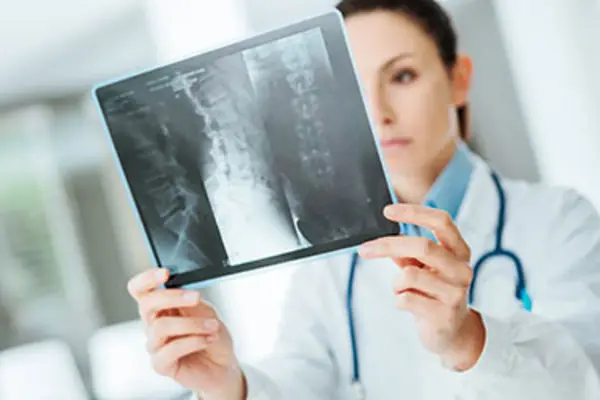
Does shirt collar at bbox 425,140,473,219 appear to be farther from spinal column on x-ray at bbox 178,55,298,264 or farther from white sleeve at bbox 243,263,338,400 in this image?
spinal column on x-ray at bbox 178,55,298,264

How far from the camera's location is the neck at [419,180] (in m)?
0.84

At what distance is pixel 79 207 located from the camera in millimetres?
1688

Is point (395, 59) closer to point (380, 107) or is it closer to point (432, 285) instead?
point (380, 107)

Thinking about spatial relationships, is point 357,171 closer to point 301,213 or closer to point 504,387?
point 301,213

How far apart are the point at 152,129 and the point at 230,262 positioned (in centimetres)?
14

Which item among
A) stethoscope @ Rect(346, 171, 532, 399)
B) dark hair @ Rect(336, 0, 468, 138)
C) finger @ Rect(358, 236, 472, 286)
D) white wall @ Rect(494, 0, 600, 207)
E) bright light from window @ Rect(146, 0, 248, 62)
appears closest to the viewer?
finger @ Rect(358, 236, 472, 286)

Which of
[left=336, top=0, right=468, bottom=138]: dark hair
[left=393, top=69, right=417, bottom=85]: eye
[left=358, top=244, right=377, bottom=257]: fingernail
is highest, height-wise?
[left=336, top=0, right=468, bottom=138]: dark hair

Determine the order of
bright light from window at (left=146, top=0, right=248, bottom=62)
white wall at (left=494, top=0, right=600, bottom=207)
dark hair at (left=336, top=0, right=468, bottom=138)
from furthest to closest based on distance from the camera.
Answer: bright light from window at (left=146, top=0, right=248, bottom=62)
white wall at (left=494, top=0, right=600, bottom=207)
dark hair at (left=336, top=0, right=468, bottom=138)

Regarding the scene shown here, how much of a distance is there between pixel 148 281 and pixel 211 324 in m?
0.07

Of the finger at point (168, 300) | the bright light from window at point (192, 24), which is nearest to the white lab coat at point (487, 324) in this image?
the finger at point (168, 300)

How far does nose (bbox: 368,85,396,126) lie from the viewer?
2.63ft

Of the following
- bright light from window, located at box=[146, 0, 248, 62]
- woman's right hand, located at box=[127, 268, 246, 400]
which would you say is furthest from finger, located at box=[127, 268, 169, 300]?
bright light from window, located at box=[146, 0, 248, 62]

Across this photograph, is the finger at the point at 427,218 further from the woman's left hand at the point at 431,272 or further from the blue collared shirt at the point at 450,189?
the blue collared shirt at the point at 450,189

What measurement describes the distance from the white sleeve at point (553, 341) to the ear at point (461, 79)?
0.26 metres
